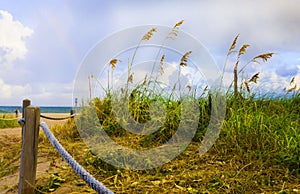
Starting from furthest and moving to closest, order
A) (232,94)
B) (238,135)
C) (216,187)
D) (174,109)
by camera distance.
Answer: (232,94)
(174,109)
(238,135)
(216,187)

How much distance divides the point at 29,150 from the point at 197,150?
224 cm

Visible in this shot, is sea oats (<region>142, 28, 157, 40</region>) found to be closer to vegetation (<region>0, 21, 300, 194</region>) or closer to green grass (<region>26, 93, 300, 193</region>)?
vegetation (<region>0, 21, 300, 194</region>)

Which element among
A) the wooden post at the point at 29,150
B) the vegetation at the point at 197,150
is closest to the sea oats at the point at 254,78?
the vegetation at the point at 197,150

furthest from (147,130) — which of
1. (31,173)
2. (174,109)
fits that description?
(31,173)

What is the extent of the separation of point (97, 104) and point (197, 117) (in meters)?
1.88

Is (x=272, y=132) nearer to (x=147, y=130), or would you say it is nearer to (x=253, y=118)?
(x=253, y=118)

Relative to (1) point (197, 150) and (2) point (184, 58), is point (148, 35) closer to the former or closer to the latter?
(2) point (184, 58)

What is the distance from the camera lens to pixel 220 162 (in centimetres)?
461

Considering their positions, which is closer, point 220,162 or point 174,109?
point 220,162

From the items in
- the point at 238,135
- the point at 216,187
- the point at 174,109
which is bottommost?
the point at 216,187

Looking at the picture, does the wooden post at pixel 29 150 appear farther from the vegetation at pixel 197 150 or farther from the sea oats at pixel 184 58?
the sea oats at pixel 184 58

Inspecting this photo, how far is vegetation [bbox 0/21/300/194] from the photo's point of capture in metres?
3.96

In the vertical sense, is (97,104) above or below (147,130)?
above

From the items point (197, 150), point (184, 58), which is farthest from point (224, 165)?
point (184, 58)
